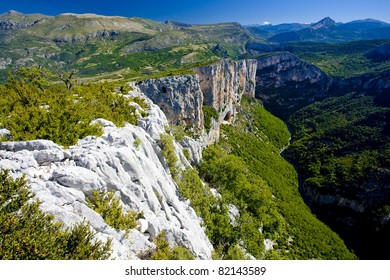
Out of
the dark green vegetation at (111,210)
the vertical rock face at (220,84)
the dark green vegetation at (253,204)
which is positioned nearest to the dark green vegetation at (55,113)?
the dark green vegetation at (111,210)

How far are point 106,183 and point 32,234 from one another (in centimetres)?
799

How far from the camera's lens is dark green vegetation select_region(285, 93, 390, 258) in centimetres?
7750

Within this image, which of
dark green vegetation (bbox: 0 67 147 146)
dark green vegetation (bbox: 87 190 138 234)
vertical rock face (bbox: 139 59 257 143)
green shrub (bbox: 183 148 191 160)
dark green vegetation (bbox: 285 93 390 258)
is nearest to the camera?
dark green vegetation (bbox: 87 190 138 234)

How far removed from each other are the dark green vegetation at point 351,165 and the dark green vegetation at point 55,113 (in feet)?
254

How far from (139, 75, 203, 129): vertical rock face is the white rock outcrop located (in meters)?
46.0

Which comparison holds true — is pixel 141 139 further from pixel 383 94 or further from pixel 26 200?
pixel 383 94

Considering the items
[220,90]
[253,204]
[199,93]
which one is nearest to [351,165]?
[220,90]

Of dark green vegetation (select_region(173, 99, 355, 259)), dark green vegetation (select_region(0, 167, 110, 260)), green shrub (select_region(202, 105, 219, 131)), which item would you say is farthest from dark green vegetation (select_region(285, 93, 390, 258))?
dark green vegetation (select_region(0, 167, 110, 260))

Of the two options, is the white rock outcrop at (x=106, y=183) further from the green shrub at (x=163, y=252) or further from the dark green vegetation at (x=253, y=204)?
the dark green vegetation at (x=253, y=204)

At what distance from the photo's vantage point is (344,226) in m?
80.4

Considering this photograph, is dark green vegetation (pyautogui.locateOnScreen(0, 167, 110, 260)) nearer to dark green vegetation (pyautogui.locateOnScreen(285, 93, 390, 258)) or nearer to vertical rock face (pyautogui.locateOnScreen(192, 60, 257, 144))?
vertical rock face (pyautogui.locateOnScreen(192, 60, 257, 144))

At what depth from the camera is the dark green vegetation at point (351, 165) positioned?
77.5 metres

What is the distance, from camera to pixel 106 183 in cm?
2095
